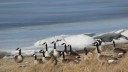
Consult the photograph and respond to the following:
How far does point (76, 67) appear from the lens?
33.2 feet

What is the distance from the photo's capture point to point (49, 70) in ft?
34.1

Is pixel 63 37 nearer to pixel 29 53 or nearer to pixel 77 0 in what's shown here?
pixel 29 53

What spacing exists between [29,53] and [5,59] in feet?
4.43

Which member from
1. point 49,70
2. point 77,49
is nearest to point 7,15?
point 77,49

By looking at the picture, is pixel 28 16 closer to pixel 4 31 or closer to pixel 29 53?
pixel 4 31

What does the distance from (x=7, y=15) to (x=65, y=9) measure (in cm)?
687

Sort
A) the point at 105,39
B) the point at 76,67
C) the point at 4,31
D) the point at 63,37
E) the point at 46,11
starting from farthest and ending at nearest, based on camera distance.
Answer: the point at 46,11 → the point at 4,31 → the point at 63,37 → the point at 105,39 → the point at 76,67

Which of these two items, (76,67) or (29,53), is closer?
(76,67)

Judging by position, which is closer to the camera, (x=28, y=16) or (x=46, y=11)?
(x=28, y=16)

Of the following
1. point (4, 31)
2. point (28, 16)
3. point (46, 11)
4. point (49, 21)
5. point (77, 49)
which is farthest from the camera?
point (46, 11)

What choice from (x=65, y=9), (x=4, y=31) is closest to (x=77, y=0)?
(x=65, y=9)

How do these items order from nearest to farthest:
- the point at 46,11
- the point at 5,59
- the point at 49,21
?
the point at 5,59 → the point at 49,21 → the point at 46,11

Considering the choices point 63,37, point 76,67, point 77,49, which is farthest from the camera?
point 63,37

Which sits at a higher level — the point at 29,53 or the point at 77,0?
the point at 77,0
